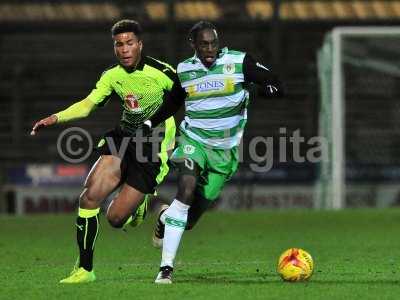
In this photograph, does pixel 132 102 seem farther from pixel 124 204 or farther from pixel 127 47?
pixel 124 204

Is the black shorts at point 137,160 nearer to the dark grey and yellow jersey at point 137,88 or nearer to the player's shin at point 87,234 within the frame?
the dark grey and yellow jersey at point 137,88

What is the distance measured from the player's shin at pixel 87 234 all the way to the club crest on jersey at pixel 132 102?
3.68 feet

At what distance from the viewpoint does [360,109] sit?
2212 cm

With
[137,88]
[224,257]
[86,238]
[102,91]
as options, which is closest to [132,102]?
[137,88]

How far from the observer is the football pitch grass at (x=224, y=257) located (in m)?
7.33

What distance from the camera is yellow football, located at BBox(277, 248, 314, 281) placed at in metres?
7.84

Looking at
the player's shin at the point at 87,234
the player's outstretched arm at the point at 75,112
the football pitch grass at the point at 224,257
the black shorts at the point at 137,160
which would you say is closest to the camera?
the football pitch grass at the point at 224,257

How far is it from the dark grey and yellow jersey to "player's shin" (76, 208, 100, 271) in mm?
1010

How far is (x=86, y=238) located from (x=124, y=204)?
1228 mm

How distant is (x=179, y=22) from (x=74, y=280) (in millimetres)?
16896

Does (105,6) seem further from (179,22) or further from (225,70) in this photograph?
(225,70)

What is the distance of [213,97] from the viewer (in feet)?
27.0

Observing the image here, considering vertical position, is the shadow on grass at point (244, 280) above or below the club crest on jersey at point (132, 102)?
below

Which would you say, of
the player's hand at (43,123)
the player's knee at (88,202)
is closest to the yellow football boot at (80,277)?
the player's knee at (88,202)
